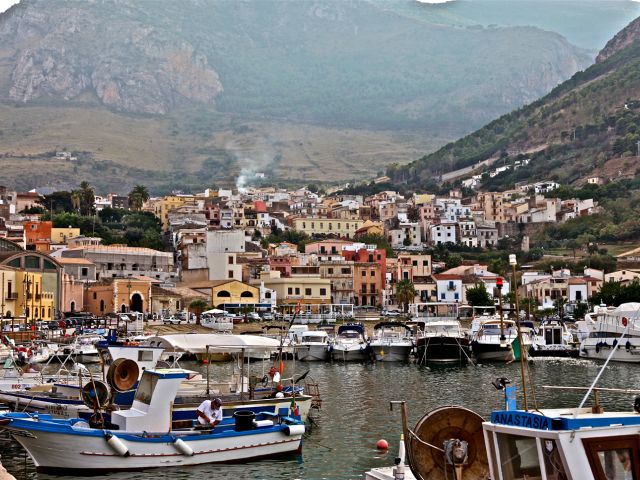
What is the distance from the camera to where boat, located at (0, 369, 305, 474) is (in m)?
23.2

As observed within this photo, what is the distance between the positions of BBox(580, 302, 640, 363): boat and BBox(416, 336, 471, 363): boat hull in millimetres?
9060

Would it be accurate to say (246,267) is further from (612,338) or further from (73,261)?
(612,338)

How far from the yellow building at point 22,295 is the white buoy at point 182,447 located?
177 ft

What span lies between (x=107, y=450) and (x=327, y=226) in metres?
124

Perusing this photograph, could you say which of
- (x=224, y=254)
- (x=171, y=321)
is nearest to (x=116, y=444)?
(x=171, y=321)

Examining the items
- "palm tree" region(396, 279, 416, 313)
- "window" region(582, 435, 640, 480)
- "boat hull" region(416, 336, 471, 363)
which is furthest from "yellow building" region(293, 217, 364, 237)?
"window" region(582, 435, 640, 480)

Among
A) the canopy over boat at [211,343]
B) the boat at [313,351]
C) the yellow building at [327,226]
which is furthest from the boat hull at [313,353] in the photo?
the yellow building at [327,226]

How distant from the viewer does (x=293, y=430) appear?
25953 millimetres

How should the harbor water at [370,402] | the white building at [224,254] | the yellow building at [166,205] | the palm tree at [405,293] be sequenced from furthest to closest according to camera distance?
the yellow building at [166,205] → the white building at [224,254] → the palm tree at [405,293] → the harbor water at [370,402]

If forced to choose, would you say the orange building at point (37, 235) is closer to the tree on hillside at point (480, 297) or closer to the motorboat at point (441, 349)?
the tree on hillside at point (480, 297)

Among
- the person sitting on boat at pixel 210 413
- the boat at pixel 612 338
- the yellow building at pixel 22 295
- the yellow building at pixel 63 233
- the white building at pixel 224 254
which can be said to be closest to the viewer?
the person sitting on boat at pixel 210 413

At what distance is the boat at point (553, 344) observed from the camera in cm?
6550

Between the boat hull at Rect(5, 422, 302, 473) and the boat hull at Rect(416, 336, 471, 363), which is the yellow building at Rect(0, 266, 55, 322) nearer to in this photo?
the boat hull at Rect(416, 336, 471, 363)

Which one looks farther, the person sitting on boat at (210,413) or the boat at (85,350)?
the boat at (85,350)
